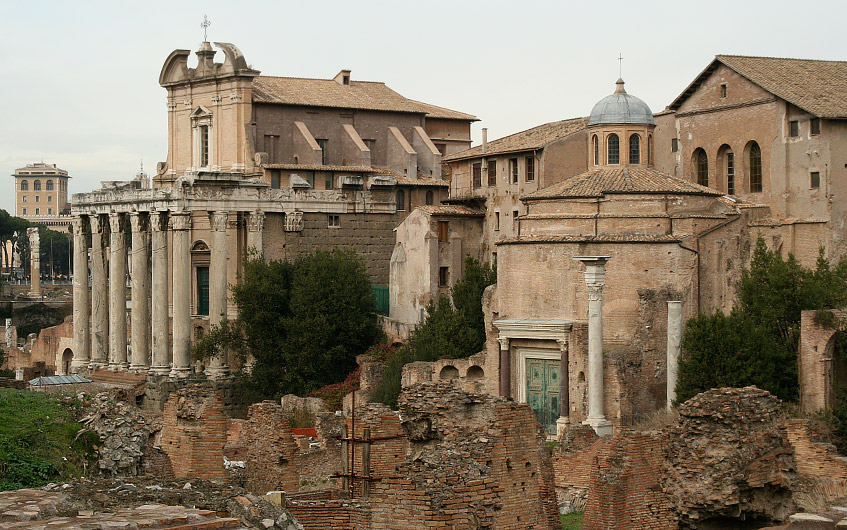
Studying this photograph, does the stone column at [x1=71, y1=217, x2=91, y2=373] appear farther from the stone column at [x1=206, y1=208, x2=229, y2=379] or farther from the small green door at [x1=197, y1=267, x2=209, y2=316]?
the stone column at [x1=206, y1=208, x2=229, y2=379]

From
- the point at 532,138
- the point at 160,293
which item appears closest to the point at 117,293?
the point at 160,293

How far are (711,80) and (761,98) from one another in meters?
2.36

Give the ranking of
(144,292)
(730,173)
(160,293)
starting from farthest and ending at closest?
(144,292)
(160,293)
(730,173)

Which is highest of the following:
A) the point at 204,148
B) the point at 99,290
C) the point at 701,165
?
the point at 204,148

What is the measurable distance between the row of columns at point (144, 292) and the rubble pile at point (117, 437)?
2732 cm

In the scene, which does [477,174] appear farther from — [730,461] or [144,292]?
[730,461]

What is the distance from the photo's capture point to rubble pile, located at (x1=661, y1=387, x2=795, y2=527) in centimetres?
1908

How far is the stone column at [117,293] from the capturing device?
51.9m

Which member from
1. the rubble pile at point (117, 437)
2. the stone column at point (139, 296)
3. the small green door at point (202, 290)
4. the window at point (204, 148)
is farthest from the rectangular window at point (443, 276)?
the rubble pile at point (117, 437)

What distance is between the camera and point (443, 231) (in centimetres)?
4588

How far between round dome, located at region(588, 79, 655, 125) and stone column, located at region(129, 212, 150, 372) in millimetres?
18809

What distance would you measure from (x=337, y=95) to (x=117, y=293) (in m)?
11.3

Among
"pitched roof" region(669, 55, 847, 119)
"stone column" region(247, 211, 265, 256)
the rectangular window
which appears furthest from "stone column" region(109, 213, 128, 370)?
"pitched roof" region(669, 55, 847, 119)

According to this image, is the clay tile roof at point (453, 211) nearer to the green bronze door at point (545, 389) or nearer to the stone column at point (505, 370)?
the stone column at point (505, 370)
